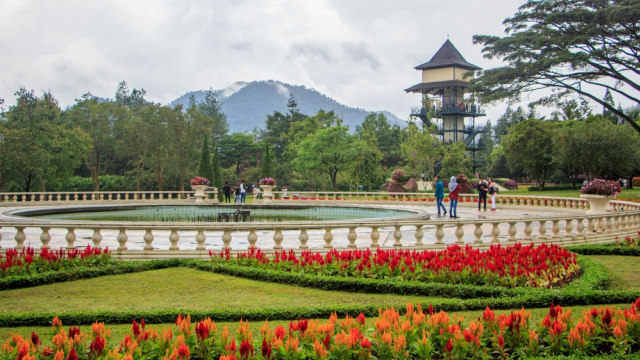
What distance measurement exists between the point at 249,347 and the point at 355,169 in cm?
4448

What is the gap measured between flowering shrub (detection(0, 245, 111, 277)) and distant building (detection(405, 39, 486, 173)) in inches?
2593

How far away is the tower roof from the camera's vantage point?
252ft

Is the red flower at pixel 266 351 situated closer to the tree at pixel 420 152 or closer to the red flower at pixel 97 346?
the red flower at pixel 97 346

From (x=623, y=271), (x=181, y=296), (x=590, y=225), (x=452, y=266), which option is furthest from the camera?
(x=590, y=225)

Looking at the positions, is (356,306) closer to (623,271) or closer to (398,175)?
(623,271)

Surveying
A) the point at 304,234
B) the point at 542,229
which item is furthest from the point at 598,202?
the point at 304,234

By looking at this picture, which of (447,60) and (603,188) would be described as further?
(447,60)

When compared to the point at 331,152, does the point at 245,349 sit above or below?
below

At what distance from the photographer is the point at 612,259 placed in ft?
44.0

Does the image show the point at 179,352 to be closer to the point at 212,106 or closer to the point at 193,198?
the point at 193,198

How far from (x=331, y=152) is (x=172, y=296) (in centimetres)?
3955

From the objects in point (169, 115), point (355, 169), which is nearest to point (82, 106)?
point (169, 115)

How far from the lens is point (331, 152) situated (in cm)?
4806

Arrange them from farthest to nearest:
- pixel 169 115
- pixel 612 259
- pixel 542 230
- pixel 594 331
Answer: pixel 169 115, pixel 542 230, pixel 612 259, pixel 594 331
